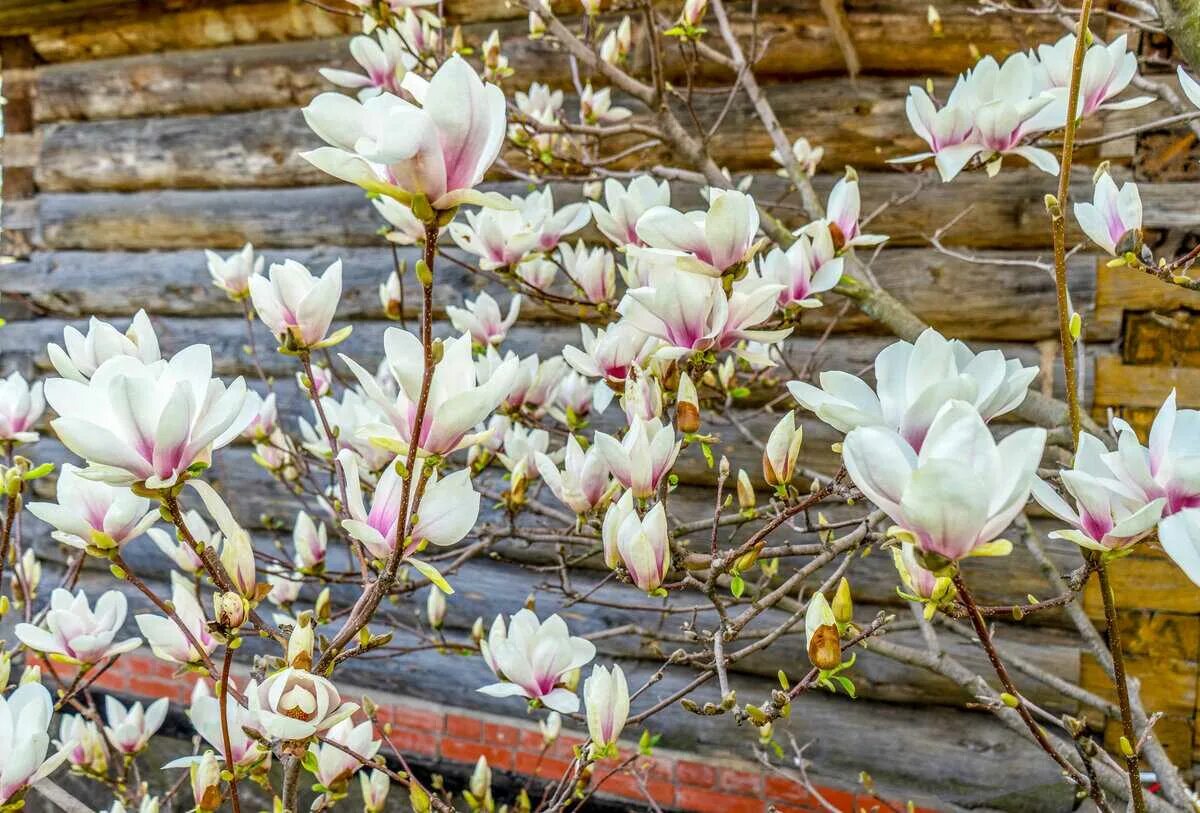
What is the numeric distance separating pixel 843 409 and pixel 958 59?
183 centimetres

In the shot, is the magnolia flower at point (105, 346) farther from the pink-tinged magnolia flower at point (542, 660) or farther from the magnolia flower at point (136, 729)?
the magnolia flower at point (136, 729)

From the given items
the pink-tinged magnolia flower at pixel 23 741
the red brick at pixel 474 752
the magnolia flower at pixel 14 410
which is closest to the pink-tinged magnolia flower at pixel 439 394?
the pink-tinged magnolia flower at pixel 23 741

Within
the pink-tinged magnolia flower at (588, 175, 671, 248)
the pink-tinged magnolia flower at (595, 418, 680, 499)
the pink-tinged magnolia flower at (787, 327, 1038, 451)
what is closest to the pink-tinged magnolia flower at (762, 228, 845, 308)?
the pink-tinged magnolia flower at (588, 175, 671, 248)

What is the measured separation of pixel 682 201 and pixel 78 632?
173cm

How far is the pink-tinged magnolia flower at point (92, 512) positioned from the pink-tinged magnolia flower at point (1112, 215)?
0.93 metres

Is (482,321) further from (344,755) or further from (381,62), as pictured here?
(344,755)

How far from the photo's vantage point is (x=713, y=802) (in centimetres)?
217

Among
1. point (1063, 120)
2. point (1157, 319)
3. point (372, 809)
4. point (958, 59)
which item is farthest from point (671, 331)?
point (958, 59)

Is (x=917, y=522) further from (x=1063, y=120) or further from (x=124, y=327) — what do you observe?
(x=124, y=327)

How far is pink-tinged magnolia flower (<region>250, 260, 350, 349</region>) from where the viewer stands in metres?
0.76

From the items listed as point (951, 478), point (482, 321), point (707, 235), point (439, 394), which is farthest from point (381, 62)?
point (951, 478)

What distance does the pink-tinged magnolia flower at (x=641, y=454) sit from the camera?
2.52ft

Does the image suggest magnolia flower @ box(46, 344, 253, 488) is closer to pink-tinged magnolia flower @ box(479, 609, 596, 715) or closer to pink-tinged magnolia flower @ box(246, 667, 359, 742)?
pink-tinged magnolia flower @ box(246, 667, 359, 742)

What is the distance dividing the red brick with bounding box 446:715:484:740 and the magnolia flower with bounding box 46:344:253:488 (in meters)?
2.02
